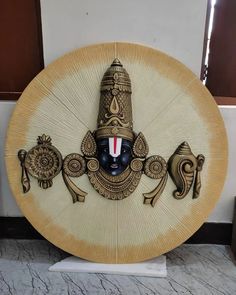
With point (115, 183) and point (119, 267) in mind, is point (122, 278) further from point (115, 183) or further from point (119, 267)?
point (115, 183)

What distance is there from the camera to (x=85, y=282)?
1.27 meters

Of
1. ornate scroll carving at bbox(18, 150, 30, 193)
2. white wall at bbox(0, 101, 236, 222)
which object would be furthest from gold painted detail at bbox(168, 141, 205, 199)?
ornate scroll carving at bbox(18, 150, 30, 193)

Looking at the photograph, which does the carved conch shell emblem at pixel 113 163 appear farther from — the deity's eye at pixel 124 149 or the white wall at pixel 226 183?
the white wall at pixel 226 183

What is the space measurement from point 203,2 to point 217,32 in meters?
0.16

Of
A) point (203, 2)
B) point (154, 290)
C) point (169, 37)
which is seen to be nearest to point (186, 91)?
point (169, 37)

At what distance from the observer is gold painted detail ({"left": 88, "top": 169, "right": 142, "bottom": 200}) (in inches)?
51.8

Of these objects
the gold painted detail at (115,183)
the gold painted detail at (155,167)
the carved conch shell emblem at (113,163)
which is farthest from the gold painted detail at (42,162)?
the gold painted detail at (155,167)

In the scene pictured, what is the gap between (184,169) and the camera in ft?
4.25

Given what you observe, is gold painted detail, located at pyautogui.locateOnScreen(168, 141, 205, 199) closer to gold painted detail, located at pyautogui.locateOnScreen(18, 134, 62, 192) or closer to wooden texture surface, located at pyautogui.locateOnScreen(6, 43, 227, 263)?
wooden texture surface, located at pyautogui.locateOnScreen(6, 43, 227, 263)

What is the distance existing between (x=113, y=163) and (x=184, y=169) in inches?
12.1

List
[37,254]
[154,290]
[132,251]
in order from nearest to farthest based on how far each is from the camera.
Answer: [154,290] → [132,251] → [37,254]

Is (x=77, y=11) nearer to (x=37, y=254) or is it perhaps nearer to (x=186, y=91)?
(x=186, y=91)

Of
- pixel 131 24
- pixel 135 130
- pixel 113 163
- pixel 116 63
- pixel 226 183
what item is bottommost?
pixel 226 183

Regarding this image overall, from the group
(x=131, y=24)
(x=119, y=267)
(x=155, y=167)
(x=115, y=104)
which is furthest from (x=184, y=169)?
(x=131, y=24)
